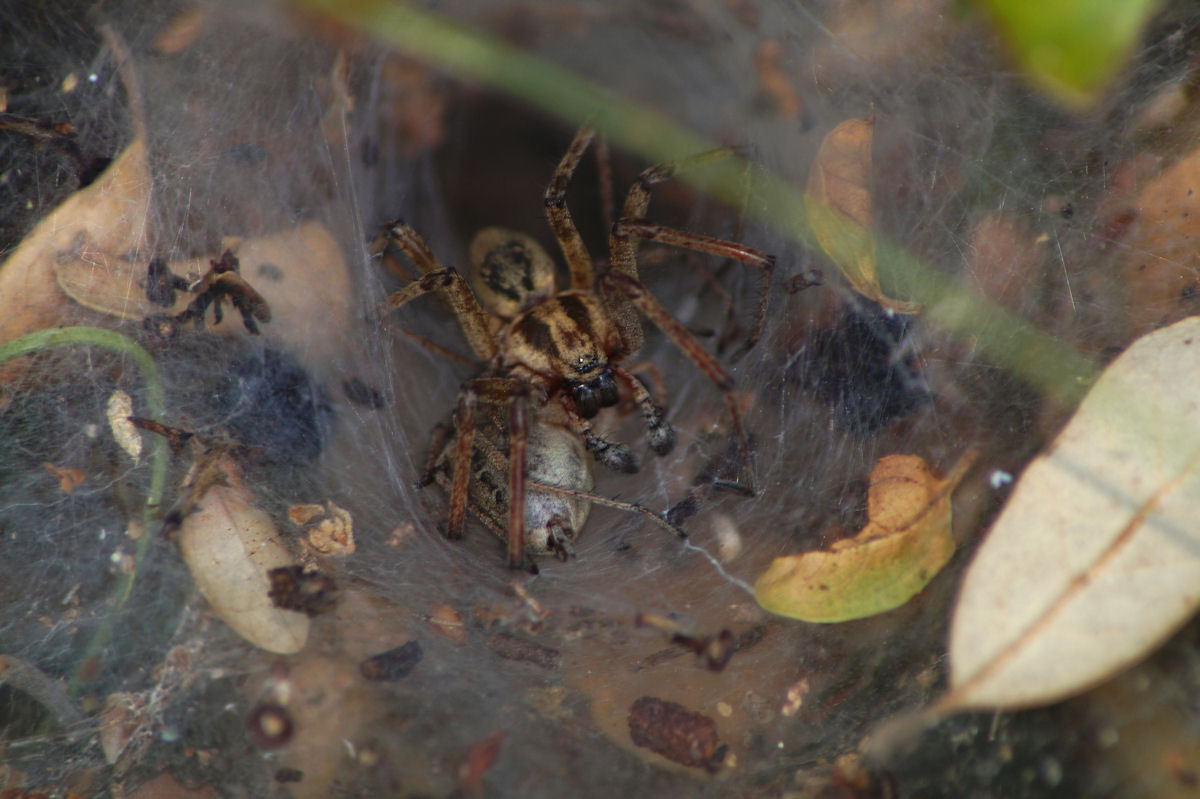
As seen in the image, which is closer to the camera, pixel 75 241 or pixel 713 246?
pixel 75 241

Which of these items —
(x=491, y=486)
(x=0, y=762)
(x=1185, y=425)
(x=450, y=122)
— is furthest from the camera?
(x=450, y=122)

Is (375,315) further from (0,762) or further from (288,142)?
(0,762)

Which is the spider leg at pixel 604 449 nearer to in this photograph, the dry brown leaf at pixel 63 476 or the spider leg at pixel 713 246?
the spider leg at pixel 713 246

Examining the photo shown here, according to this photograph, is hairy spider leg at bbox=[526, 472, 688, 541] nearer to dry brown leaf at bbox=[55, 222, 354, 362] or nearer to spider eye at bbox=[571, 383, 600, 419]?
spider eye at bbox=[571, 383, 600, 419]

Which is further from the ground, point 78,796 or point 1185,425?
point 1185,425

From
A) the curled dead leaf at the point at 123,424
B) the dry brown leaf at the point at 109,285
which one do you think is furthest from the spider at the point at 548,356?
the curled dead leaf at the point at 123,424

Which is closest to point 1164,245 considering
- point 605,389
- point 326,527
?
point 605,389

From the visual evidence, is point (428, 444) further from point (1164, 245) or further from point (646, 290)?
point (1164, 245)

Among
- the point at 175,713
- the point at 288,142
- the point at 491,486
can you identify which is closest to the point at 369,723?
the point at 175,713
